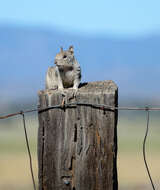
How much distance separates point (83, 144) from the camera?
3.37 meters

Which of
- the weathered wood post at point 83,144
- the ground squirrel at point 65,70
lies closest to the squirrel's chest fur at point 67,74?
the ground squirrel at point 65,70

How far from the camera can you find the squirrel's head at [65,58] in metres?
5.12

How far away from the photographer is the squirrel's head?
5.12 metres

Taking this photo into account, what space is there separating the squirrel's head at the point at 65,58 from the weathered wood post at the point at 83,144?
5.68 ft

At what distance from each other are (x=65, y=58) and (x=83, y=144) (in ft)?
6.81

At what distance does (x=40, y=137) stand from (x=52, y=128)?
17cm

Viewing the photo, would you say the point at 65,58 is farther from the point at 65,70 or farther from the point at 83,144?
the point at 83,144

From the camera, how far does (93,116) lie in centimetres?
337

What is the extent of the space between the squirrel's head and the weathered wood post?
1733 mm

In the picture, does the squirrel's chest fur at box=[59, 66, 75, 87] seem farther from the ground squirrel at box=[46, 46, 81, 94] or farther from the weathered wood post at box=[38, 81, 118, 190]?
the weathered wood post at box=[38, 81, 118, 190]

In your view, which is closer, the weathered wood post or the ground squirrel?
the weathered wood post

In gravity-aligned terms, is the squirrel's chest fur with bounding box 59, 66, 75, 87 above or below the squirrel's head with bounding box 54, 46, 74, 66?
below

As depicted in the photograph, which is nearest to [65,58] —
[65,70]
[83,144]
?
[65,70]

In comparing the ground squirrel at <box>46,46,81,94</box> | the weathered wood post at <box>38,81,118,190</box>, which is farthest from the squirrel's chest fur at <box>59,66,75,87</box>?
the weathered wood post at <box>38,81,118,190</box>
